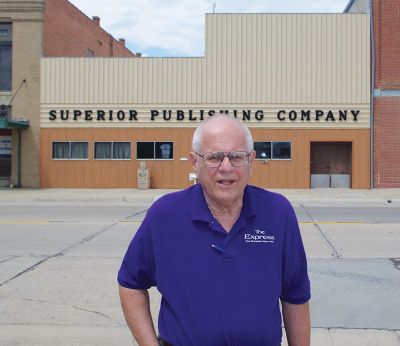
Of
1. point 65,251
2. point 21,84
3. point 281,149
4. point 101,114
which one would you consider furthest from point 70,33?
point 65,251

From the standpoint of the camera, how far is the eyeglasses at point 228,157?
244 cm

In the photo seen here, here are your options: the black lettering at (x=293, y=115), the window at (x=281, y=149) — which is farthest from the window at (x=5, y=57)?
the black lettering at (x=293, y=115)

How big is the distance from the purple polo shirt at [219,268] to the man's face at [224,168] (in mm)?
78

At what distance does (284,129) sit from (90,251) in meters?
17.3

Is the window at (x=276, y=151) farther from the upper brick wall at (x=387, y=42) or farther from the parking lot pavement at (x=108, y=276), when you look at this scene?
the parking lot pavement at (x=108, y=276)

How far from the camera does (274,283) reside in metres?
2.37

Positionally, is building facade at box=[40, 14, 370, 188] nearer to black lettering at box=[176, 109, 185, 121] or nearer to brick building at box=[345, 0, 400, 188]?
black lettering at box=[176, 109, 185, 121]

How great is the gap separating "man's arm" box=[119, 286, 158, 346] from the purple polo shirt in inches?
2.9

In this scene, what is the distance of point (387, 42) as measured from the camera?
24.7m

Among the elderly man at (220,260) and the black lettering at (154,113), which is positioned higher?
the black lettering at (154,113)

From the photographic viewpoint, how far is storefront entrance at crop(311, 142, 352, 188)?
1005 inches

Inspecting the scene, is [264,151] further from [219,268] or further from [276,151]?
[219,268]

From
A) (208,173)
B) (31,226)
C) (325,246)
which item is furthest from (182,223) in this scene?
(31,226)

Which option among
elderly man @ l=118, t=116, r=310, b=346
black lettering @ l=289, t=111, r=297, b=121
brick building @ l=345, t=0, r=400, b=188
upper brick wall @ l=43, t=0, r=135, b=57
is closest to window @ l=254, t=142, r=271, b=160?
black lettering @ l=289, t=111, r=297, b=121
